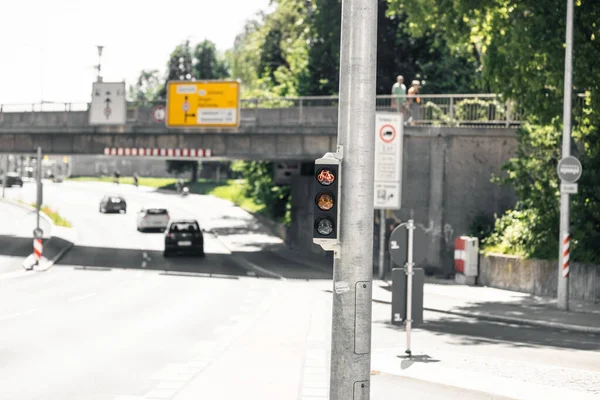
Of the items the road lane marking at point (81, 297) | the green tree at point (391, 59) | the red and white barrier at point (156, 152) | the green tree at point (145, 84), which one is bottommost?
the road lane marking at point (81, 297)

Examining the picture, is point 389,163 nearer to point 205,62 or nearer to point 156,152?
point 156,152

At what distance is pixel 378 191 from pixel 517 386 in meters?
16.8

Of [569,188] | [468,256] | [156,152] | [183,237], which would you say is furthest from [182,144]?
[569,188]

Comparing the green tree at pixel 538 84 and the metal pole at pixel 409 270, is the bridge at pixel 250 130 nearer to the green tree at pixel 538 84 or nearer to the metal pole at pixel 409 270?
the green tree at pixel 538 84

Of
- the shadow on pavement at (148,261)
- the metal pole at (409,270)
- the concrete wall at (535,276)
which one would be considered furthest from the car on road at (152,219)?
the metal pole at (409,270)

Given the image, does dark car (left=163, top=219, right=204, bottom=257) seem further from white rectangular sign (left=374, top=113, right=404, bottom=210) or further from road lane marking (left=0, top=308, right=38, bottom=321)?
road lane marking (left=0, top=308, right=38, bottom=321)

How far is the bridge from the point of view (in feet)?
123

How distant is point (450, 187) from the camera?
37344 mm

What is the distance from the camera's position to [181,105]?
1767 inches

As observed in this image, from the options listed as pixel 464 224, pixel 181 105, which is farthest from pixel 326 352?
pixel 181 105

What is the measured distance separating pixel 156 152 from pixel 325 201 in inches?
1376

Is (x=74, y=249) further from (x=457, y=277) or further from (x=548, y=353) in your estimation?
(x=548, y=353)

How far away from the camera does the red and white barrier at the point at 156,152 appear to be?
43.6 meters

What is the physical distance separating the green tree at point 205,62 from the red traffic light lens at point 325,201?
121m
